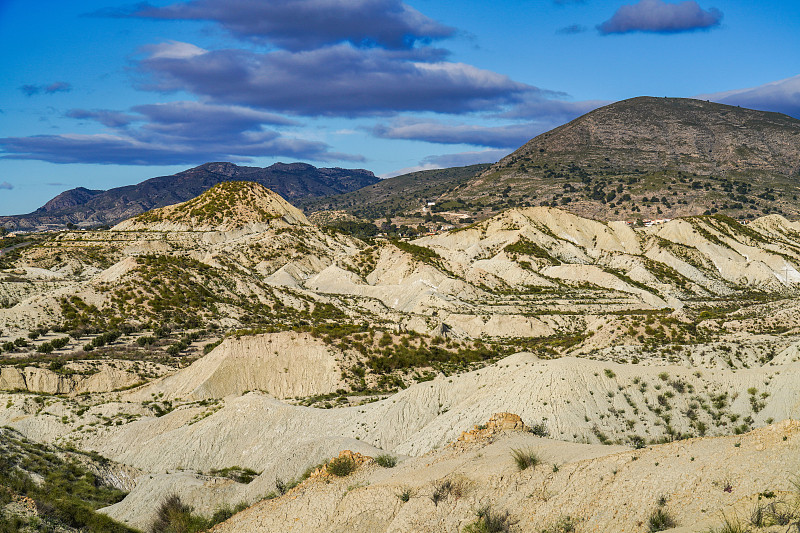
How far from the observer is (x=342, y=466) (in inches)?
828

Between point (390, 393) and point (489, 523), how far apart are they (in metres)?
29.3

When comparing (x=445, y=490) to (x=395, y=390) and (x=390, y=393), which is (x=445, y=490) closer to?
(x=390, y=393)

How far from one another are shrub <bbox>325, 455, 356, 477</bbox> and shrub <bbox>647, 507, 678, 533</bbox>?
35.5 feet

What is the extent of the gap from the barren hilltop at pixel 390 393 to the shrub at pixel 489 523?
2.3 inches

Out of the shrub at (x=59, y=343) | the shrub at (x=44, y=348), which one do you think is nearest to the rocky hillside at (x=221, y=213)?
the shrub at (x=59, y=343)

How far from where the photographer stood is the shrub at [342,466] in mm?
20828

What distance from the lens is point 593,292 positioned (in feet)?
312

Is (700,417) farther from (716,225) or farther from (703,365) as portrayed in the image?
(716,225)

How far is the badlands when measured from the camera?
610 inches

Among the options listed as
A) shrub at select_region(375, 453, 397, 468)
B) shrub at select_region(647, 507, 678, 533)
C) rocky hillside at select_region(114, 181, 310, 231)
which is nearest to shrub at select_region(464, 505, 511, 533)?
shrub at select_region(647, 507, 678, 533)

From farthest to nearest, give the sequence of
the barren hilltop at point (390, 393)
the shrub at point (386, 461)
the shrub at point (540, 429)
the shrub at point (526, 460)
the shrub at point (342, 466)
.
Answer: the shrub at point (540, 429)
the shrub at point (386, 461)
the shrub at point (342, 466)
the shrub at point (526, 460)
the barren hilltop at point (390, 393)

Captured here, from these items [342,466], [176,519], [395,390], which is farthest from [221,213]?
[342,466]

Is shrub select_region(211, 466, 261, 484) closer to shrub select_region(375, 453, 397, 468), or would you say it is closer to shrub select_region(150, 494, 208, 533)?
shrub select_region(150, 494, 208, 533)

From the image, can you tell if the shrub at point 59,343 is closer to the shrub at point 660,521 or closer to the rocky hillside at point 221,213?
the shrub at point 660,521
